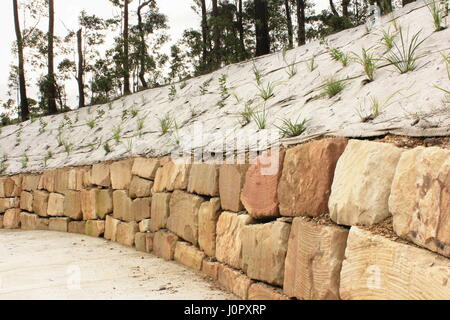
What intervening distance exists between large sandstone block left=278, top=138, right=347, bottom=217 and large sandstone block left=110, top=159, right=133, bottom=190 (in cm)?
281

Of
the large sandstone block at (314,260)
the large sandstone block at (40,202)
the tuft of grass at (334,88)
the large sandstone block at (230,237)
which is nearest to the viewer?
the large sandstone block at (314,260)

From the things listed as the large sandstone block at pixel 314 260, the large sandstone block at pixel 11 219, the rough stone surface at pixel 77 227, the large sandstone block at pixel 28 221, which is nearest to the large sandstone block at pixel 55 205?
the rough stone surface at pixel 77 227

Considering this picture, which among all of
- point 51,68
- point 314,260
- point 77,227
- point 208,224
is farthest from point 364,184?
point 51,68

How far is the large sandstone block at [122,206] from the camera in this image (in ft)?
15.8

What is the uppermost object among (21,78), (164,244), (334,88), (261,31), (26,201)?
(21,78)

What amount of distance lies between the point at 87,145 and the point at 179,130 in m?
2.64

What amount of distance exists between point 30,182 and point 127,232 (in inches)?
126

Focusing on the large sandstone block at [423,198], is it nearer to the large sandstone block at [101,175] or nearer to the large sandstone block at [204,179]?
the large sandstone block at [204,179]

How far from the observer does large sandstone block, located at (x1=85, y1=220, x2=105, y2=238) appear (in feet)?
18.0

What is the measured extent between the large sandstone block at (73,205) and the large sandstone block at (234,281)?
3.46 metres

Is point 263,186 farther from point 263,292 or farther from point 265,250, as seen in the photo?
point 263,292

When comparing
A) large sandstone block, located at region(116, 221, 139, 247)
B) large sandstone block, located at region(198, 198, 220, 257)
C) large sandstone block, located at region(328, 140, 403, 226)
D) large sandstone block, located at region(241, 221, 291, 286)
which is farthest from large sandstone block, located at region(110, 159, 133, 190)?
large sandstone block, located at region(328, 140, 403, 226)

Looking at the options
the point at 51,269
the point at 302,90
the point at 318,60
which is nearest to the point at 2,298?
the point at 51,269

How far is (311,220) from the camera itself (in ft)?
7.45
